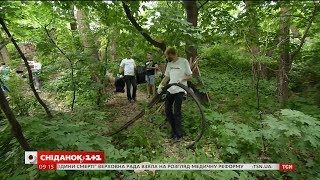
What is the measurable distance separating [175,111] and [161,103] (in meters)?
1.50

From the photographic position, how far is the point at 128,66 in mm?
7934

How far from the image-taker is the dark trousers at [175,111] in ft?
16.0

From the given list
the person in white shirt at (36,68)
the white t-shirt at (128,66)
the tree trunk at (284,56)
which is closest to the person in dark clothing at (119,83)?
the white t-shirt at (128,66)

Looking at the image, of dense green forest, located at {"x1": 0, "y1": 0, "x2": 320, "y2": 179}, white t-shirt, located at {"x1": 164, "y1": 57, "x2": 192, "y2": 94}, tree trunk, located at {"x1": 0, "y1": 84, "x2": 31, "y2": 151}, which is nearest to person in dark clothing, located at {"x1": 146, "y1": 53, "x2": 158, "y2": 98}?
dense green forest, located at {"x1": 0, "y1": 0, "x2": 320, "y2": 179}

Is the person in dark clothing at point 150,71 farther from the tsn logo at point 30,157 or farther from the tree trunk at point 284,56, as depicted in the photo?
the tsn logo at point 30,157

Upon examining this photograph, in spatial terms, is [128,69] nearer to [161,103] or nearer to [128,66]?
[128,66]

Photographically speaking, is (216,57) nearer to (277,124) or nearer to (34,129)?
(277,124)

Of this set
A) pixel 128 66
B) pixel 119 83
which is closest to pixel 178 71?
pixel 128 66

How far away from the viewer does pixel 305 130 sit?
3547 mm

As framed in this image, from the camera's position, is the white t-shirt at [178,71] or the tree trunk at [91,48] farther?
the tree trunk at [91,48]

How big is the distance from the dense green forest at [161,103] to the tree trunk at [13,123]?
0.01 m

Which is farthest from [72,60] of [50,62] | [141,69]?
[141,69]

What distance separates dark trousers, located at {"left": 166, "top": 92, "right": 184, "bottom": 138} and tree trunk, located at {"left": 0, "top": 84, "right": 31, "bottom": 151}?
2.55m

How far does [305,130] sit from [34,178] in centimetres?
344
